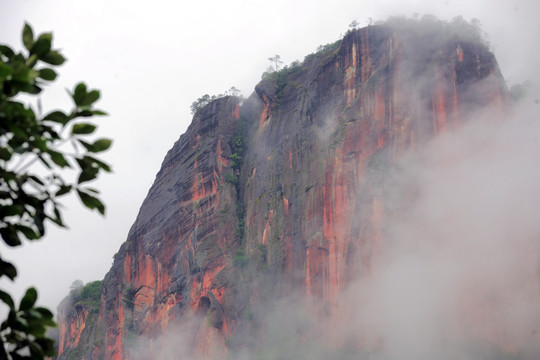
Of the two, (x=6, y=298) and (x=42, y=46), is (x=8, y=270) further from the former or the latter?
(x=42, y=46)

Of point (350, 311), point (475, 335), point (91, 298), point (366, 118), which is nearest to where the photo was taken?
point (475, 335)

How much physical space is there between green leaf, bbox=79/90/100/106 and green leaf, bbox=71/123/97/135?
106 mm

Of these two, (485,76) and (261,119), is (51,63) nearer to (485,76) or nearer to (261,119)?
(485,76)

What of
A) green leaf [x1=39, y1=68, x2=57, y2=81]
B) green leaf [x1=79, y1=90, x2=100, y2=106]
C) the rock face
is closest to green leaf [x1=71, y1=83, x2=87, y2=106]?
green leaf [x1=79, y1=90, x2=100, y2=106]

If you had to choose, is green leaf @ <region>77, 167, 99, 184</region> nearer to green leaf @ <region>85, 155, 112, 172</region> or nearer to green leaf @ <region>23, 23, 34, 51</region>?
green leaf @ <region>85, 155, 112, 172</region>

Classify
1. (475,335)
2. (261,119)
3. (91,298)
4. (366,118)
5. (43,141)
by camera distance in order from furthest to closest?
(91,298) → (261,119) → (366,118) → (475,335) → (43,141)

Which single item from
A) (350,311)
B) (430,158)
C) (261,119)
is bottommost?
(350,311)

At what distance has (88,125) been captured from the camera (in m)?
3.66

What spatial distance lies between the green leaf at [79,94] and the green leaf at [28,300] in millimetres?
871

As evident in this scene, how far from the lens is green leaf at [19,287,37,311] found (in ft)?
11.6

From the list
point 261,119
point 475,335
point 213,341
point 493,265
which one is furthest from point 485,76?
point 213,341

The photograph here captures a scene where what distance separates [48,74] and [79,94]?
7.5 inches

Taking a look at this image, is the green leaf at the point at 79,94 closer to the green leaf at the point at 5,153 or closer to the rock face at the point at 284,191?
the green leaf at the point at 5,153

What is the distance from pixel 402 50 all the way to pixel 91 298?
3542 centimetres
